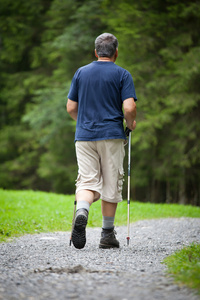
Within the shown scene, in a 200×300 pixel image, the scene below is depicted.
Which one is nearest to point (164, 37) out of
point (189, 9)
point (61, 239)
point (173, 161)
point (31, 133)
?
point (189, 9)

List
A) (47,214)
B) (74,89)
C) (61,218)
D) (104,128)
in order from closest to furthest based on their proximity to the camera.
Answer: (104,128), (74,89), (61,218), (47,214)

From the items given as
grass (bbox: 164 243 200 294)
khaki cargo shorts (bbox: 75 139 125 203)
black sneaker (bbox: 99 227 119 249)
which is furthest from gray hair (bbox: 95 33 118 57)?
grass (bbox: 164 243 200 294)

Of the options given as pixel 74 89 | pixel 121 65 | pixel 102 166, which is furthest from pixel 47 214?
pixel 121 65

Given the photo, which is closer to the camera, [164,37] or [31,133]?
[164,37]

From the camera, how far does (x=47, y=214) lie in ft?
24.9

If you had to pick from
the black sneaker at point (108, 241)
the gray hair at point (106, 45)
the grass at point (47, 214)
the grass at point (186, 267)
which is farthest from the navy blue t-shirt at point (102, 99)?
the grass at point (47, 214)

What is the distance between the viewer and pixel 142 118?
14.2 m

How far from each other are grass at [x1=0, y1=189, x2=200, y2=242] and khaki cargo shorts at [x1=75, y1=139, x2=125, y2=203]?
5.05 feet

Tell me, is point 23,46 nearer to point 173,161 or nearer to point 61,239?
point 173,161

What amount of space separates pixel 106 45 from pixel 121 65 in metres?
10.5

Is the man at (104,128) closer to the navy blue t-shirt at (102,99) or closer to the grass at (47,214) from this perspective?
the navy blue t-shirt at (102,99)

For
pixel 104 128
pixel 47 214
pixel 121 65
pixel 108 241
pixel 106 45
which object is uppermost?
pixel 121 65

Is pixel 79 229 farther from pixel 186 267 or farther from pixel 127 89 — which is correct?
pixel 127 89

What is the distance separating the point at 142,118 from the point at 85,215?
10.6 metres
